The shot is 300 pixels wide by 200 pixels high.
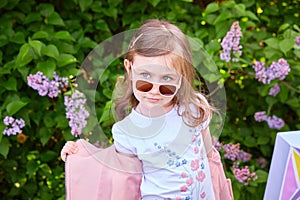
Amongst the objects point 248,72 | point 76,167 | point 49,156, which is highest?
point 76,167

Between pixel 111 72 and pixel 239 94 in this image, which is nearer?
pixel 111 72

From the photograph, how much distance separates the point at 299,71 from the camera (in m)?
2.65

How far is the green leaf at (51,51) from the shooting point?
2476mm

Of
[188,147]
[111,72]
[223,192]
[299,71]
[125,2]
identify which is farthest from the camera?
[125,2]

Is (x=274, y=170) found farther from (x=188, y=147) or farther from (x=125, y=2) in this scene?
(x=125, y=2)

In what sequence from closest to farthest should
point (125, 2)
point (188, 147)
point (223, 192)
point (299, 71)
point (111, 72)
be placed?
1. point (188, 147)
2. point (223, 192)
3. point (111, 72)
4. point (299, 71)
5. point (125, 2)

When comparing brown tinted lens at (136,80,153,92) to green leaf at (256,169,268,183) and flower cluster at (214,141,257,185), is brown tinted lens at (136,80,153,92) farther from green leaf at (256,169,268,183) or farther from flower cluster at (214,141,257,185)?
green leaf at (256,169,268,183)

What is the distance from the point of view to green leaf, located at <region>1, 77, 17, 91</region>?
2561 mm

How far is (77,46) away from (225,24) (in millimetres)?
590

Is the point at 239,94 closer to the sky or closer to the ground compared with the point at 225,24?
closer to the ground

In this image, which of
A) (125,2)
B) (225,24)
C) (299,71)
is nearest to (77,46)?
(125,2)

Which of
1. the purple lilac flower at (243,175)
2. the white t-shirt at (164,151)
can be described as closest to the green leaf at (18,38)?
the purple lilac flower at (243,175)

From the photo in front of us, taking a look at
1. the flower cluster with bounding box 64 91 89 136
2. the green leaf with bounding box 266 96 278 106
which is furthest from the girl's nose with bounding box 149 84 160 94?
the green leaf with bounding box 266 96 278 106

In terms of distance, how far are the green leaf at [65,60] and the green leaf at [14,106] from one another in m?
0.20
